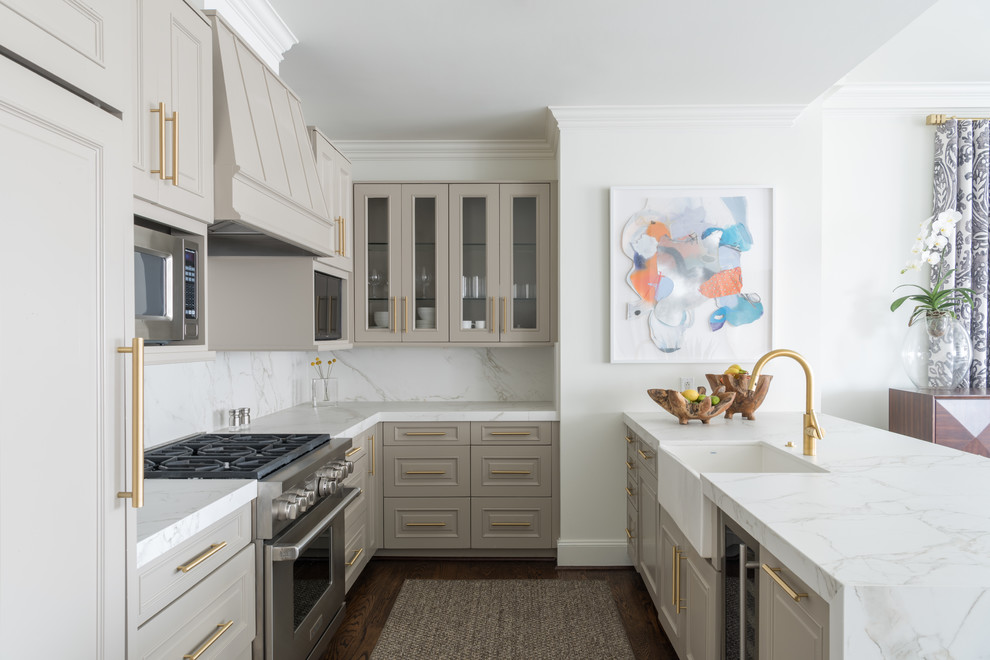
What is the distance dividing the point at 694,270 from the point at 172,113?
8.74ft

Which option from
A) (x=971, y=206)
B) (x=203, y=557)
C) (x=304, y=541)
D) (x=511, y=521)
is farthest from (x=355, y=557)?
(x=971, y=206)

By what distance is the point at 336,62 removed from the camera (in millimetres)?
2883

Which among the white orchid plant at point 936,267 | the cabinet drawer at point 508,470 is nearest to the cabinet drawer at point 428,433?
the cabinet drawer at point 508,470

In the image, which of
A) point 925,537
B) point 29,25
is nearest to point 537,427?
point 925,537

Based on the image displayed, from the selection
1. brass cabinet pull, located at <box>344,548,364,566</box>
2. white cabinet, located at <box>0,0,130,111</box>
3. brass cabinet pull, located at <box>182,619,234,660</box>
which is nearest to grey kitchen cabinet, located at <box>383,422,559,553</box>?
brass cabinet pull, located at <box>344,548,364,566</box>

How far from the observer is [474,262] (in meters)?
3.84

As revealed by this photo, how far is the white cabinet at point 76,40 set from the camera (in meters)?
0.89

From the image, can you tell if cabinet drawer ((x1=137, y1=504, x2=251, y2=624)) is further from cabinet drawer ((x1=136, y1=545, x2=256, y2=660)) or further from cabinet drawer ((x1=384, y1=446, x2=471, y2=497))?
cabinet drawer ((x1=384, y1=446, x2=471, y2=497))

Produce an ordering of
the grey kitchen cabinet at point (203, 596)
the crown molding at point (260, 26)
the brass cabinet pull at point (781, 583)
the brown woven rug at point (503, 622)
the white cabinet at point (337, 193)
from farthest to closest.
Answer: the white cabinet at point (337, 193)
the brown woven rug at point (503, 622)
the crown molding at point (260, 26)
the grey kitchen cabinet at point (203, 596)
the brass cabinet pull at point (781, 583)

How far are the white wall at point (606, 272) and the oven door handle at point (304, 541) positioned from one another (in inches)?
58.4

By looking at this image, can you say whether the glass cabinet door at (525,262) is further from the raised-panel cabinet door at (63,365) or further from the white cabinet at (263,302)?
the raised-panel cabinet door at (63,365)

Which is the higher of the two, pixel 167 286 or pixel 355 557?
pixel 167 286

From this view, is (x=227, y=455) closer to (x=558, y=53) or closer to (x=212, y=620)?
(x=212, y=620)

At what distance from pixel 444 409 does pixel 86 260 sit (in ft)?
9.16
